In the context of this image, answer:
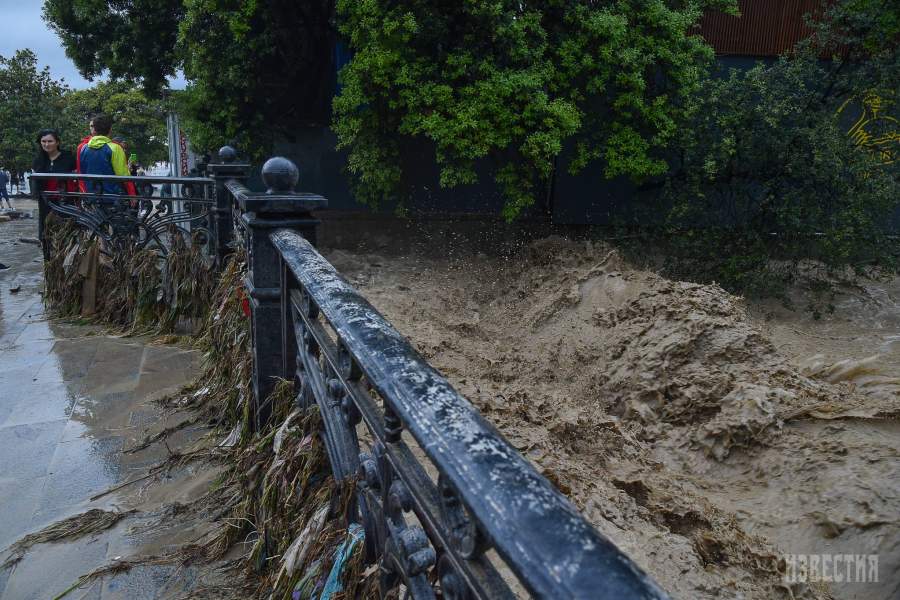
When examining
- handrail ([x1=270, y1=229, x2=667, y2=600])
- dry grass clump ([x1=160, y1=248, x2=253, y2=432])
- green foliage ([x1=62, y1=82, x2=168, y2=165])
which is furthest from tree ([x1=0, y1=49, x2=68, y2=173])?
handrail ([x1=270, y1=229, x2=667, y2=600])

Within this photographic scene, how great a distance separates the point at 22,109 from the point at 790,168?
27356 millimetres

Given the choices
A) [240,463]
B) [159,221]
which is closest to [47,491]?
[240,463]

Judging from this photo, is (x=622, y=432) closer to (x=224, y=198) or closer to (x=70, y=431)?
(x=70, y=431)

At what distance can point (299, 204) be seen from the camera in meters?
2.88

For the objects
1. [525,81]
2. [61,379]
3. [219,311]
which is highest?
[525,81]

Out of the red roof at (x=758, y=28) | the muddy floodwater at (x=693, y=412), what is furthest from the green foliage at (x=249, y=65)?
the red roof at (x=758, y=28)

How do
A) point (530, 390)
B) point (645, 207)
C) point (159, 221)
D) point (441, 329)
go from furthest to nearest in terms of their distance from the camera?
point (645, 207), point (441, 329), point (159, 221), point (530, 390)

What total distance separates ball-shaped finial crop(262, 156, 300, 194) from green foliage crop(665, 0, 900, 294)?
6.24 m

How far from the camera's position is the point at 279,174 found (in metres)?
2.88

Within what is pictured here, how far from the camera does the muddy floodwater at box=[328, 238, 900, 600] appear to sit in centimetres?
336

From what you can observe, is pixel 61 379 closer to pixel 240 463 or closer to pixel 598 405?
pixel 240 463

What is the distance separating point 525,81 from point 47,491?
6230 millimetres

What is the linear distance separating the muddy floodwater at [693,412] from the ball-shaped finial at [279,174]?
1.98 m

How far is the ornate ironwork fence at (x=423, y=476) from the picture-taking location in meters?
0.83
